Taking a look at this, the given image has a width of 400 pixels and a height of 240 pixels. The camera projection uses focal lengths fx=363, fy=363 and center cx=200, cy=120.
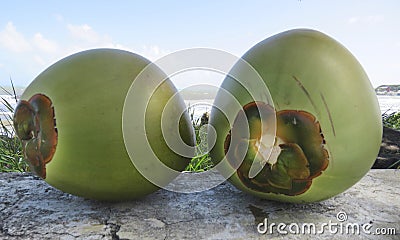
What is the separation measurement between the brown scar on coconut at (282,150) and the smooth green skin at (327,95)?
11 mm

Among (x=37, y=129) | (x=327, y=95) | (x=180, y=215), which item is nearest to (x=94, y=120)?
(x=37, y=129)

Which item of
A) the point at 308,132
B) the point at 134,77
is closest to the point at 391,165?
the point at 308,132

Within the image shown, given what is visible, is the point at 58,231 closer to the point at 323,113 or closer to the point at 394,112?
the point at 323,113

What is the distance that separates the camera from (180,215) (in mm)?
636

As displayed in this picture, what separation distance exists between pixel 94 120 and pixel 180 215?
22 cm

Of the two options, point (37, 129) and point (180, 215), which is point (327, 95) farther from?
point (37, 129)

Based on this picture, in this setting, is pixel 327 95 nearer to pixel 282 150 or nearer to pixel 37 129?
pixel 282 150

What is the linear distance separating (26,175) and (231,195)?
20.2 inches

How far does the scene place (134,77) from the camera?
59 cm
